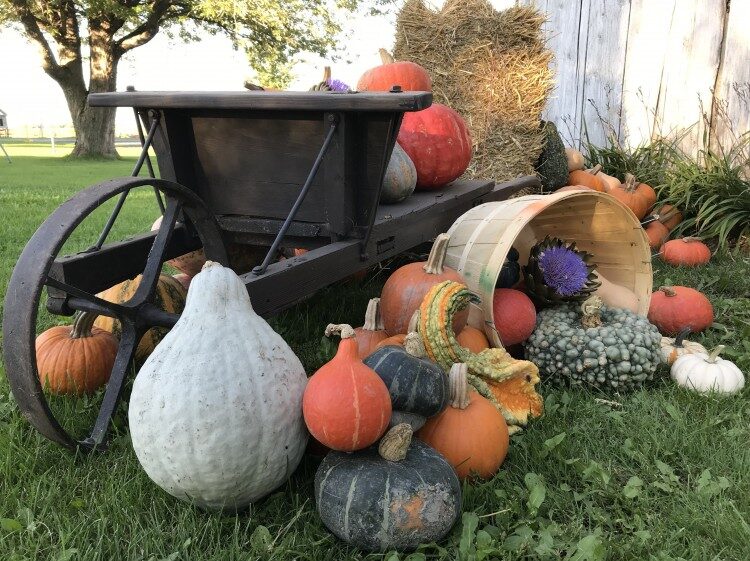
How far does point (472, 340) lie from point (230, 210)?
42.9 inches

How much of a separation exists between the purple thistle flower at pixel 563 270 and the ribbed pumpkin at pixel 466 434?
939mm

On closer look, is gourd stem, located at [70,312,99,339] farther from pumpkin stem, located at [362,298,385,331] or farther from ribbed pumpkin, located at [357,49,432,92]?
ribbed pumpkin, located at [357,49,432,92]

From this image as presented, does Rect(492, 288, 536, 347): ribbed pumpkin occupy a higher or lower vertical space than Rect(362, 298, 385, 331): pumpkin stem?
lower

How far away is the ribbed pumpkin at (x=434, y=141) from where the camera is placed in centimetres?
310

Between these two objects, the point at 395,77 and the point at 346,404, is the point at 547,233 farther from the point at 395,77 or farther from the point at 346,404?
the point at 346,404

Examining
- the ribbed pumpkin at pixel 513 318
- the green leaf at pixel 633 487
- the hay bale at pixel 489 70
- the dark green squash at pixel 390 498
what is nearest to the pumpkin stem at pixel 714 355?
the ribbed pumpkin at pixel 513 318

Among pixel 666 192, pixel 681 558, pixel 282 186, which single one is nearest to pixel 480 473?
pixel 681 558

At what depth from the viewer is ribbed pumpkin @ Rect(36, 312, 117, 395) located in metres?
2.12

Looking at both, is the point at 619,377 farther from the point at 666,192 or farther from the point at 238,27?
the point at 238,27

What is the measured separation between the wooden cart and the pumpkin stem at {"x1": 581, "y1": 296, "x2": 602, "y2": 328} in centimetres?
79

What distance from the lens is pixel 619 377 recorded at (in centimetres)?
224

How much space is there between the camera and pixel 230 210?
7.98 ft

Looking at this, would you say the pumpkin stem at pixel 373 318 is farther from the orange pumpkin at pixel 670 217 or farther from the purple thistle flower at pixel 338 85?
the orange pumpkin at pixel 670 217

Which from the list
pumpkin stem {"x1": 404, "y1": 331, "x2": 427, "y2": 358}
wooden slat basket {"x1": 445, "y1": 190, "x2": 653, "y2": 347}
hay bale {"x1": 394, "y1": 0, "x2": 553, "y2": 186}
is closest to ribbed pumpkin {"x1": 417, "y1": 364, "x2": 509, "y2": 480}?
pumpkin stem {"x1": 404, "y1": 331, "x2": 427, "y2": 358}
